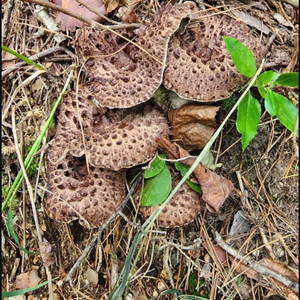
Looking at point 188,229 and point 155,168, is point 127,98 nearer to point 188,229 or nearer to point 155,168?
point 155,168

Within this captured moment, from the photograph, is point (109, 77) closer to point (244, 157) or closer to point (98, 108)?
point (98, 108)

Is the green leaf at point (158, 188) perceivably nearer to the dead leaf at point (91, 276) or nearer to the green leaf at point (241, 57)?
the dead leaf at point (91, 276)

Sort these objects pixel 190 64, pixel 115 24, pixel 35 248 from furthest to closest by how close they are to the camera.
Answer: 1. pixel 35 248
2. pixel 115 24
3. pixel 190 64

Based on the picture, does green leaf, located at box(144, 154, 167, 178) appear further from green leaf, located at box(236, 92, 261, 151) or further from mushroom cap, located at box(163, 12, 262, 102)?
green leaf, located at box(236, 92, 261, 151)

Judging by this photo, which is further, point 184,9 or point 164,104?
point 164,104

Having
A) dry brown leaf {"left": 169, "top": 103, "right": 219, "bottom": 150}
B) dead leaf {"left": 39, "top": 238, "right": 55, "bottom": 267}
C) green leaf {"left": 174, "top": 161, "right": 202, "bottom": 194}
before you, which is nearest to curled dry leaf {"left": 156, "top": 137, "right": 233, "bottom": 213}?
green leaf {"left": 174, "top": 161, "right": 202, "bottom": 194}

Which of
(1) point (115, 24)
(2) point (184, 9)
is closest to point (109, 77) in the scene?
(1) point (115, 24)
